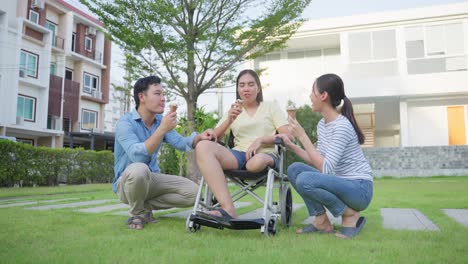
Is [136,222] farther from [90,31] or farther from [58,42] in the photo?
[90,31]

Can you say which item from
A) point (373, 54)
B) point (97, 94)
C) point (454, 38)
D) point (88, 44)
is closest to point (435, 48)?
point (454, 38)

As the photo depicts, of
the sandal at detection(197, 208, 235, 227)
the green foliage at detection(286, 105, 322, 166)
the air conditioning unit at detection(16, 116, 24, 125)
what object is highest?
the air conditioning unit at detection(16, 116, 24, 125)

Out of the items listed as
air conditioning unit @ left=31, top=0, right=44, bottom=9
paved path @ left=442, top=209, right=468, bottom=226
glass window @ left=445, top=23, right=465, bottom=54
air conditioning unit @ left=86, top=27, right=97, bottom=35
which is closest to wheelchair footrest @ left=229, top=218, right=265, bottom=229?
paved path @ left=442, top=209, right=468, bottom=226

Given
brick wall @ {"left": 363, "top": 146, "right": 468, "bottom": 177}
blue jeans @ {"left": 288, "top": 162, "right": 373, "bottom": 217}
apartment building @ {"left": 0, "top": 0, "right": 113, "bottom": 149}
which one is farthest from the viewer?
apartment building @ {"left": 0, "top": 0, "right": 113, "bottom": 149}

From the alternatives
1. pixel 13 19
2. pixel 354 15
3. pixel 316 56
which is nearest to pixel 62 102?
pixel 13 19

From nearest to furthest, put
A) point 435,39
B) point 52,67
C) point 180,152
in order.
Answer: point 180,152, point 435,39, point 52,67

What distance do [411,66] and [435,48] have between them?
1079mm

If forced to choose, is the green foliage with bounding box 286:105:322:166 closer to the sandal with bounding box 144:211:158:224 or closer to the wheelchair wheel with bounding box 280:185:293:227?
the wheelchair wheel with bounding box 280:185:293:227

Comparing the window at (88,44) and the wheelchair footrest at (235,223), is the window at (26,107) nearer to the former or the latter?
the window at (88,44)

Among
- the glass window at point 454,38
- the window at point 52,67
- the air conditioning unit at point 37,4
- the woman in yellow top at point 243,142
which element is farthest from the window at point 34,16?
the woman in yellow top at point 243,142

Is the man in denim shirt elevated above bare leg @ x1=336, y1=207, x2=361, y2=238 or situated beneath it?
elevated above

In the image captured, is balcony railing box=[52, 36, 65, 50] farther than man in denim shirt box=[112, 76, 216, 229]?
Yes

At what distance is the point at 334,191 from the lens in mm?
2408

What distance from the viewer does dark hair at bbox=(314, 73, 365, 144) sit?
2508 mm
